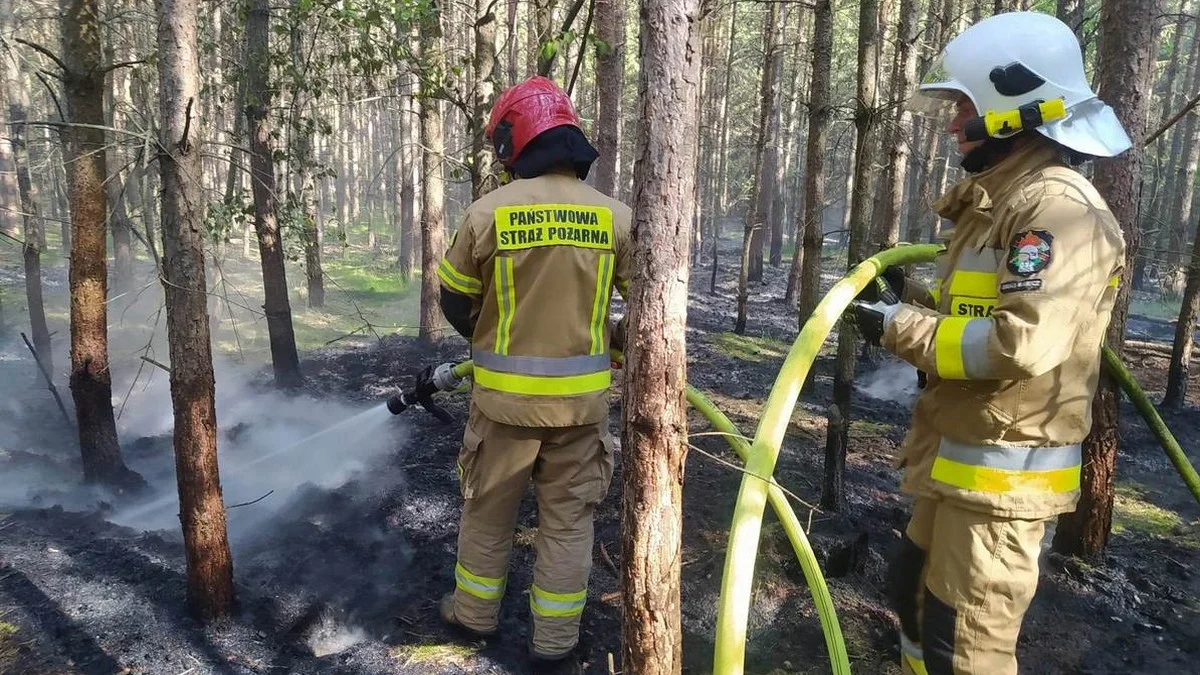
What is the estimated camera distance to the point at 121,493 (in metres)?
5.62

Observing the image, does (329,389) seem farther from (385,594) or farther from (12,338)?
(12,338)

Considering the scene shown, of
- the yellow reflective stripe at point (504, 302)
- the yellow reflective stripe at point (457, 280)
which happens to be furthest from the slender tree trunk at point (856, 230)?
the yellow reflective stripe at point (457, 280)

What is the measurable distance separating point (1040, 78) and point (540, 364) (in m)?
2.14

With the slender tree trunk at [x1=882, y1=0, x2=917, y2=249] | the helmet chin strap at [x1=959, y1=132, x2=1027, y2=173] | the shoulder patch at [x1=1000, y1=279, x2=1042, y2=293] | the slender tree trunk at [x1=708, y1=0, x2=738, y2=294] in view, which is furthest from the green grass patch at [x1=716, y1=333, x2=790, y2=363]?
the shoulder patch at [x1=1000, y1=279, x2=1042, y2=293]

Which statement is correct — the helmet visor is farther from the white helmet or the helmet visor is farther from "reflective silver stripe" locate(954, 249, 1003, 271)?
"reflective silver stripe" locate(954, 249, 1003, 271)

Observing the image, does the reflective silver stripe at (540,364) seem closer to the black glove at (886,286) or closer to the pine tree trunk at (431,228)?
the black glove at (886,286)

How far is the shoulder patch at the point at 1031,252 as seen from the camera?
202 cm

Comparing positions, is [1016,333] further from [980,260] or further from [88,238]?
[88,238]

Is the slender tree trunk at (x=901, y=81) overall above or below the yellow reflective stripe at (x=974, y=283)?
above

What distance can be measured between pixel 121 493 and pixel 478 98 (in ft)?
14.0

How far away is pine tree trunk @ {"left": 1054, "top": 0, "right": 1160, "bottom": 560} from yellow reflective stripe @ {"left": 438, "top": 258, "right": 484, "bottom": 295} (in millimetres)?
3526

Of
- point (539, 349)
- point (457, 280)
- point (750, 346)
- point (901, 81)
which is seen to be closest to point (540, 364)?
point (539, 349)

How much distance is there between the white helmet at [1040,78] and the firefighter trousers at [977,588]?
126cm

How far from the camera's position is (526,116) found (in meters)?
3.14
